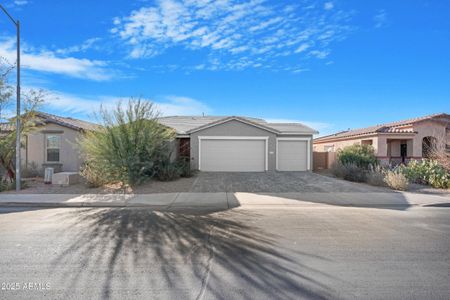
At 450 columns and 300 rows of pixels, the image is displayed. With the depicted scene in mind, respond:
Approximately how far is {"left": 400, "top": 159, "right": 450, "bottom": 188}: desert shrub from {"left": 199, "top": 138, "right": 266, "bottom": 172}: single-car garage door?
8729mm

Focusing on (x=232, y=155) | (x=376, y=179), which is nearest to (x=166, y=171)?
(x=232, y=155)

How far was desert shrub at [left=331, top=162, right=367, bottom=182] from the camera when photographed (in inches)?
647

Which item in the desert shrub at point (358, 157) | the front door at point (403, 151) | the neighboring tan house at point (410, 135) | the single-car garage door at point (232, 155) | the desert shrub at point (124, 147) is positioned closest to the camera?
the desert shrub at point (124, 147)

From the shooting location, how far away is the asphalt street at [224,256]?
12.8 feet

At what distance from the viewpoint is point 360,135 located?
2492 centimetres

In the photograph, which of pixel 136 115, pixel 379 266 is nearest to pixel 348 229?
pixel 379 266

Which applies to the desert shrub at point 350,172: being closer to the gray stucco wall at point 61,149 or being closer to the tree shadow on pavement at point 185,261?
the tree shadow on pavement at point 185,261

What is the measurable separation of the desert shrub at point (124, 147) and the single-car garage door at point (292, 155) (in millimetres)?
10040

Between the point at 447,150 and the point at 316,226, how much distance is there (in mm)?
13280

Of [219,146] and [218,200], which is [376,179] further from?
[219,146]

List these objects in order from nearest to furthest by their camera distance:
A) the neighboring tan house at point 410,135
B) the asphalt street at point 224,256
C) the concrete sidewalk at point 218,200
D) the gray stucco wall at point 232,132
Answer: the asphalt street at point 224,256, the concrete sidewalk at point 218,200, the gray stucco wall at point 232,132, the neighboring tan house at point 410,135

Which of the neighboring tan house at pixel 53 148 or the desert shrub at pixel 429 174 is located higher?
the neighboring tan house at pixel 53 148

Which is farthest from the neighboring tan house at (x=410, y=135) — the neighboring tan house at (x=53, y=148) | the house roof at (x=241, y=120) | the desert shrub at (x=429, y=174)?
the neighboring tan house at (x=53, y=148)

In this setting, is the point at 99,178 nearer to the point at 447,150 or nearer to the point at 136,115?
the point at 136,115
